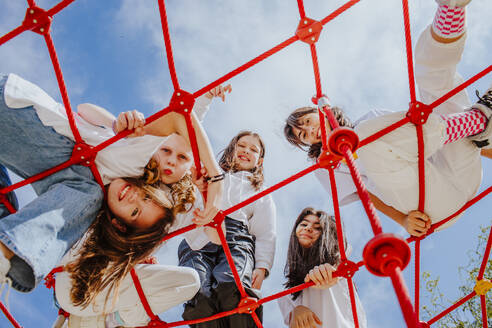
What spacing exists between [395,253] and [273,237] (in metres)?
1.29

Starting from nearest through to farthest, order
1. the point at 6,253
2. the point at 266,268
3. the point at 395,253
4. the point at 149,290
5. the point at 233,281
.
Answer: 1. the point at 395,253
2. the point at 6,253
3. the point at 149,290
4. the point at 233,281
5. the point at 266,268

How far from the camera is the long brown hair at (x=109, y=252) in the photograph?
Answer: 4.54 feet

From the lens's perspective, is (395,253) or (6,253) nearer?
(395,253)

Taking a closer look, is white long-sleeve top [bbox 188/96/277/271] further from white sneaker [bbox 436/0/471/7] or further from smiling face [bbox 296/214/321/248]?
white sneaker [bbox 436/0/471/7]

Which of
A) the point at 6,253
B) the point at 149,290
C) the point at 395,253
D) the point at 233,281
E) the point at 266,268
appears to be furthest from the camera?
the point at 266,268

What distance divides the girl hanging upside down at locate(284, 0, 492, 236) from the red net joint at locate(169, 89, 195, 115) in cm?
50

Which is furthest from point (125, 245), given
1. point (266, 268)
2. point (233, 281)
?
point (266, 268)

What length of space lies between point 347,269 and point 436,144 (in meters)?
0.55

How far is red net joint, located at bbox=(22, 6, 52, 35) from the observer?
4.55 feet

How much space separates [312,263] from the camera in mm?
2037

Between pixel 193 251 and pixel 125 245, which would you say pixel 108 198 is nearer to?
pixel 125 245

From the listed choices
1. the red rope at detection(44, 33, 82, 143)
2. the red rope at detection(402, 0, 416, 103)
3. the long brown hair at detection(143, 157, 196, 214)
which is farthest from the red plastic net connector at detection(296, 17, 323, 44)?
the red rope at detection(44, 33, 82, 143)

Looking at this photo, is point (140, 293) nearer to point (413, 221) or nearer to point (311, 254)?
point (311, 254)

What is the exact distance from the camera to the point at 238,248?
1896mm
